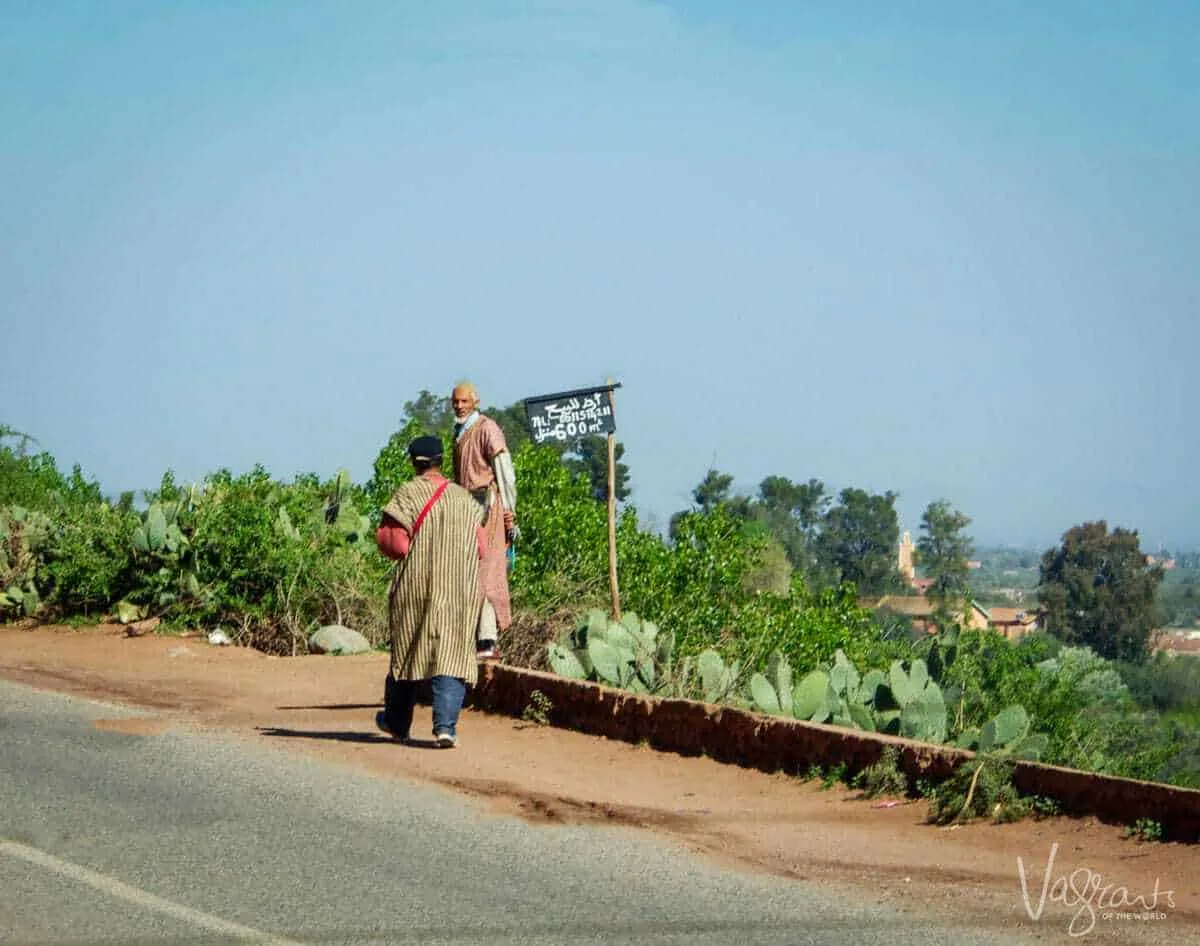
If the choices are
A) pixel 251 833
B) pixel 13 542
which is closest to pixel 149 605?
pixel 13 542

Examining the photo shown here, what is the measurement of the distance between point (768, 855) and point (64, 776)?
377 cm

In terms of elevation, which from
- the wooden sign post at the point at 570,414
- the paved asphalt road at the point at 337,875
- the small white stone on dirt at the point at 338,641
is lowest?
the paved asphalt road at the point at 337,875

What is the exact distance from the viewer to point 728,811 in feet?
30.5

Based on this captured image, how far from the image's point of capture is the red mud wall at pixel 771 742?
8.36 metres

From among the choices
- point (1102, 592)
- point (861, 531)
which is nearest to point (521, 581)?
point (861, 531)

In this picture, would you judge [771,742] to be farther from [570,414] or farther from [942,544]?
[942,544]

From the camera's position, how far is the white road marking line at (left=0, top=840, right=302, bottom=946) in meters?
6.23

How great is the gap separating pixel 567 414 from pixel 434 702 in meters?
3.46

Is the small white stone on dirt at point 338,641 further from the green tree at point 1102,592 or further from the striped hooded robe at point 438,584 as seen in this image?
the green tree at point 1102,592

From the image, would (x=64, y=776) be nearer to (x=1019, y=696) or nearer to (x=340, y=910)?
(x=340, y=910)

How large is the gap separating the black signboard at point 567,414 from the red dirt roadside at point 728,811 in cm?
222

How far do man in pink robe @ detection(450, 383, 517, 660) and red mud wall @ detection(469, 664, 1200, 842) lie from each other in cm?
Result: 45

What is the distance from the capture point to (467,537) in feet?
33.8

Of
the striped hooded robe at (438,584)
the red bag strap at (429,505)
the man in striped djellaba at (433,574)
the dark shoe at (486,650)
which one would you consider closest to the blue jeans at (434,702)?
the man in striped djellaba at (433,574)
